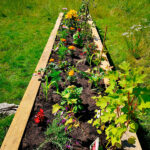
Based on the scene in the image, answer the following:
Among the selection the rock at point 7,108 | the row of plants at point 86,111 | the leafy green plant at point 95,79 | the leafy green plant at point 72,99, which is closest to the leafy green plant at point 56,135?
the row of plants at point 86,111

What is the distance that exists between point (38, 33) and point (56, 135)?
13.4 ft

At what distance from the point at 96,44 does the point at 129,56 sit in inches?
36.3

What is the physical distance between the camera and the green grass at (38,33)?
129 inches

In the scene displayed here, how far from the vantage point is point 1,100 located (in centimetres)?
269

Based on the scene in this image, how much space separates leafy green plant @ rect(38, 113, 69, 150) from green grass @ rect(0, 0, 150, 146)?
0.84 m

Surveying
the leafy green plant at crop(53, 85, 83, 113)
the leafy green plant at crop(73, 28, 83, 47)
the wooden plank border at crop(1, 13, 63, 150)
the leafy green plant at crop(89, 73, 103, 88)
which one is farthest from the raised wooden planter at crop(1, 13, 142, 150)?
the leafy green plant at crop(73, 28, 83, 47)

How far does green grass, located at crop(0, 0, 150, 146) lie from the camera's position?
10.8 ft

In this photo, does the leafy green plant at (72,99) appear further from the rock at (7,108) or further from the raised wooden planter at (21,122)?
the rock at (7,108)

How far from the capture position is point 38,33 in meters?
5.07

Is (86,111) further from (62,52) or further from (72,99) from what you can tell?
(62,52)

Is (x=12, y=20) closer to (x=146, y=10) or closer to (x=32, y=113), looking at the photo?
(x=32, y=113)

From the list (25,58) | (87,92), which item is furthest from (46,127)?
(25,58)

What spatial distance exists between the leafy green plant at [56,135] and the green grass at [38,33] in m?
0.84

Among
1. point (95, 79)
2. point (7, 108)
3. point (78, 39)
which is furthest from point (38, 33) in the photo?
point (95, 79)
